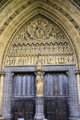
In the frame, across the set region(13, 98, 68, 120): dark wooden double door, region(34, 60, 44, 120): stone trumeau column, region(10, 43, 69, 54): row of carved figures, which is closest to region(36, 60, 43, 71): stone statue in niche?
region(34, 60, 44, 120): stone trumeau column

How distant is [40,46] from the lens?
403 inches

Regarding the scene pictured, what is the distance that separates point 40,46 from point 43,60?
967 millimetres

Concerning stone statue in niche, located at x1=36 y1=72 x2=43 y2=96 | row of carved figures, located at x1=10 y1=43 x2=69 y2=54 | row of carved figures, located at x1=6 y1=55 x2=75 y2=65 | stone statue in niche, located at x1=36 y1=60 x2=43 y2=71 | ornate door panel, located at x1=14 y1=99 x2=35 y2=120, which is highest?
row of carved figures, located at x1=10 y1=43 x2=69 y2=54

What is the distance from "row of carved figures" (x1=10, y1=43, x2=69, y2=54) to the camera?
33.0ft

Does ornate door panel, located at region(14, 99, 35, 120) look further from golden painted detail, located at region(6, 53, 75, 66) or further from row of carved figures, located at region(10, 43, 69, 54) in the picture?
row of carved figures, located at region(10, 43, 69, 54)

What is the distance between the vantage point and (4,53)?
9.88 meters

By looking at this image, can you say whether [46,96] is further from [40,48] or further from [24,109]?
[40,48]

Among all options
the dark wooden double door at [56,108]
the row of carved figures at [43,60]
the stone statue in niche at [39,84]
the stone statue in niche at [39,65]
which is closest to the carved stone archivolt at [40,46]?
the row of carved figures at [43,60]

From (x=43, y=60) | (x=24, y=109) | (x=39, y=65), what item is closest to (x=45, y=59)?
(x=43, y=60)

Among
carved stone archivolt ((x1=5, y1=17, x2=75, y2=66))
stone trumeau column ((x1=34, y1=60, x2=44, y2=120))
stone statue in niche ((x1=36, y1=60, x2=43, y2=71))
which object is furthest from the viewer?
carved stone archivolt ((x1=5, y1=17, x2=75, y2=66))

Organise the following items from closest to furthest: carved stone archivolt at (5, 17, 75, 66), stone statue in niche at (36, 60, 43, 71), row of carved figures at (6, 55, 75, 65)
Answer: stone statue in niche at (36, 60, 43, 71) < row of carved figures at (6, 55, 75, 65) < carved stone archivolt at (5, 17, 75, 66)

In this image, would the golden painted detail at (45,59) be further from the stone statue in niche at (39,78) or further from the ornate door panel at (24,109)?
the ornate door panel at (24,109)

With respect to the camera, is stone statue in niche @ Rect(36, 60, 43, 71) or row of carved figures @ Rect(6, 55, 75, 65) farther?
row of carved figures @ Rect(6, 55, 75, 65)

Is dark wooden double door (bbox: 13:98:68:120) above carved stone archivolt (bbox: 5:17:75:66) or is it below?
below
